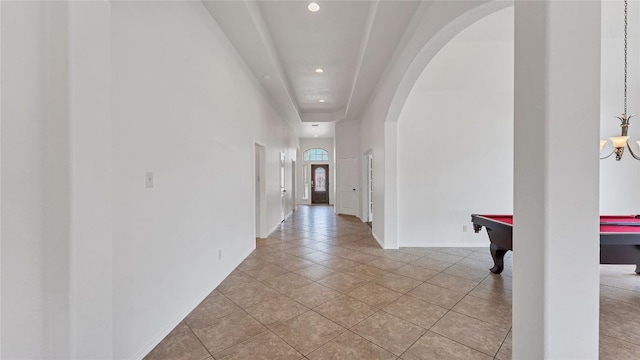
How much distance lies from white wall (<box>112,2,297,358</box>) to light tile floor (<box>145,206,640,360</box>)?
344mm

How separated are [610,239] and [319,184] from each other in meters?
10.1

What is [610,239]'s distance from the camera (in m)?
2.30

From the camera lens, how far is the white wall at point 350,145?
7.95 metres

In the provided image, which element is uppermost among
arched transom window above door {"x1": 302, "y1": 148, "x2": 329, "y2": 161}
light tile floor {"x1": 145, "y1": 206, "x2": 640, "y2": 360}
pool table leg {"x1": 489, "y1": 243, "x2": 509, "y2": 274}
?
arched transom window above door {"x1": 302, "y1": 148, "x2": 329, "y2": 161}

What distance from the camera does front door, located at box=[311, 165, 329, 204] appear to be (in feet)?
39.1

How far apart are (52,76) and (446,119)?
195 inches

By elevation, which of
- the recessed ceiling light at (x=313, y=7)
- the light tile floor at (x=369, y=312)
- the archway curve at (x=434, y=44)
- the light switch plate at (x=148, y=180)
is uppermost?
the recessed ceiling light at (x=313, y=7)

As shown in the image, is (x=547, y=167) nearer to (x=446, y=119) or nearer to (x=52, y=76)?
(x=52, y=76)

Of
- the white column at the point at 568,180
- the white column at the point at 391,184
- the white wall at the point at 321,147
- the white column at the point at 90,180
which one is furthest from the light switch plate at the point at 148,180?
the white wall at the point at 321,147

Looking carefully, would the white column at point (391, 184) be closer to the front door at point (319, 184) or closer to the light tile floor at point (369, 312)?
the light tile floor at point (369, 312)

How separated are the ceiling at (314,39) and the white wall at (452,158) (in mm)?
1219

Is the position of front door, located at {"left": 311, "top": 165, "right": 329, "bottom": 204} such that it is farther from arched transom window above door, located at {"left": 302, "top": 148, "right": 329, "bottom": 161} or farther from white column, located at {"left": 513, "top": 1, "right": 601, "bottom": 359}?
white column, located at {"left": 513, "top": 1, "right": 601, "bottom": 359}

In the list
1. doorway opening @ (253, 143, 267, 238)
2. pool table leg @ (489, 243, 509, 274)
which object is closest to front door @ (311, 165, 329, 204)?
doorway opening @ (253, 143, 267, 238)

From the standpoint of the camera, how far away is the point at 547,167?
3.60ft
